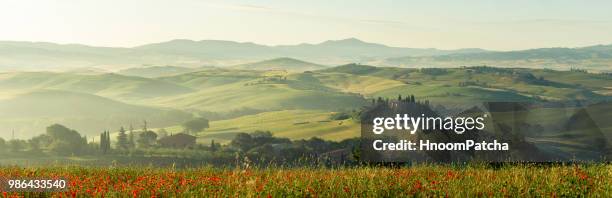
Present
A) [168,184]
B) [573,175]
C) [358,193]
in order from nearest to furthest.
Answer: [358,193]
[168,184]
[573,175]

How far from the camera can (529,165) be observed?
1830 centimetres

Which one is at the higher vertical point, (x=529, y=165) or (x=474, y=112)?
(x=474, y=112)

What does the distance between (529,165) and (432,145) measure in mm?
2781

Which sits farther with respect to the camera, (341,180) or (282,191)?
(341,180)

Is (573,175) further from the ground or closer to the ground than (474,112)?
closer to the ground

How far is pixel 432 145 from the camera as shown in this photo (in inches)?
766

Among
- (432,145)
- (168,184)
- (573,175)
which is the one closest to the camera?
(168,184)

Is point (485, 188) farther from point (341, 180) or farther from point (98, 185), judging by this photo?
point (98, 185)

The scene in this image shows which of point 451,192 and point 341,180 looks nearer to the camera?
point 451,192

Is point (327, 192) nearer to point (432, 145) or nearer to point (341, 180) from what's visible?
point (341, 180)

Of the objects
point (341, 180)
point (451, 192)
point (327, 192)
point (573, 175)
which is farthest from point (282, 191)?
point (573, 175)

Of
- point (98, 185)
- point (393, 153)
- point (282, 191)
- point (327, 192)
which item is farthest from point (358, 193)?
point (393, 153)

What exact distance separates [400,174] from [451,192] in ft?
8.97

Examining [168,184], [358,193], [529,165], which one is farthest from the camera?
[529,165]
